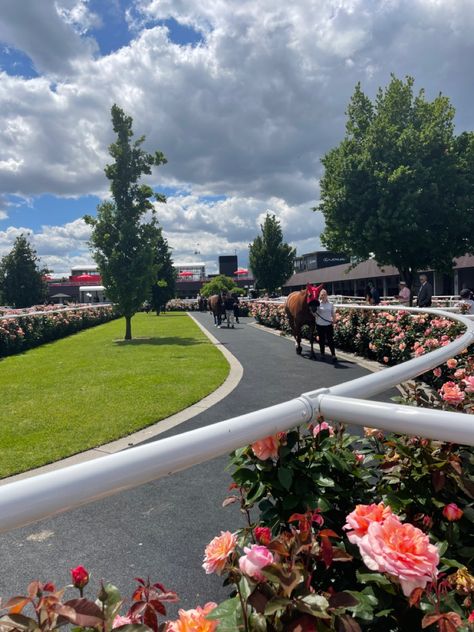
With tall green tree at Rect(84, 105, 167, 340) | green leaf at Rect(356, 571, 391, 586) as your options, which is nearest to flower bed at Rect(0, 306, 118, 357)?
tall green tree at Rect(84, 105, 167, 340)

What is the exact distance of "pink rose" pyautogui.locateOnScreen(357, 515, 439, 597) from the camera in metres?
1.04

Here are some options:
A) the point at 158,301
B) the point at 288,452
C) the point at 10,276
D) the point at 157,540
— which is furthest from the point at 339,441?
the point at 158,301

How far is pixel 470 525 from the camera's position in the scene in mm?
1550

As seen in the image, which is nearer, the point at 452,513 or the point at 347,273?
the point at 452,513

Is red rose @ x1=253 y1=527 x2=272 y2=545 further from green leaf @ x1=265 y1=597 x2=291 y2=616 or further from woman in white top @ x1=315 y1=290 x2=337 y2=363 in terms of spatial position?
woman in white top @ x1=315 y1=290 x2=337 y2=363

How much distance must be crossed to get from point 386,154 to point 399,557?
81.8 feet

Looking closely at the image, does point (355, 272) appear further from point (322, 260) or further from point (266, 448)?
point (266, 448)

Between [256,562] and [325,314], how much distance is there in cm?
1027

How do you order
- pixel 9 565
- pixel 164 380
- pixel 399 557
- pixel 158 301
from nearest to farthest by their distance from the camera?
1. pixel 399 557
2. pixel 9 565
3. pixel 164 380
4. pixel 158 301

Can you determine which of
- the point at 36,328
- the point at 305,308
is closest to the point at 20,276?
the point at 36,328

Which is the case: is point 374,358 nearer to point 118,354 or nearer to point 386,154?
point 118,354

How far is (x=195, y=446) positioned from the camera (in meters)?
1.19

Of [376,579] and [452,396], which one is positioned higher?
[452,396]

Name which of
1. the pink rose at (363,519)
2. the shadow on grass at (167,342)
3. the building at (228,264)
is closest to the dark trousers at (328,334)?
the shadow on grass at (167,342)
